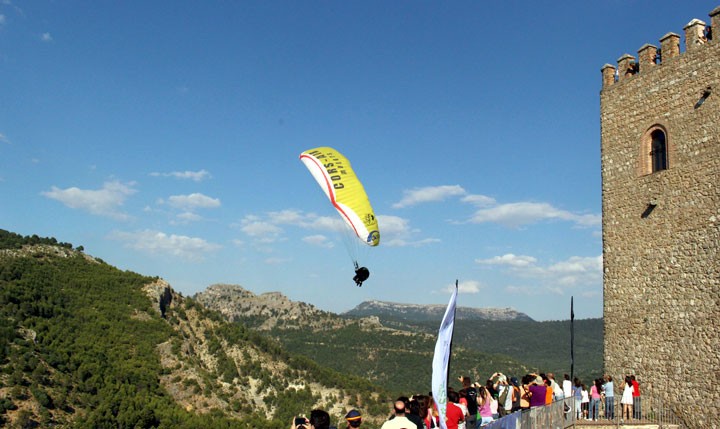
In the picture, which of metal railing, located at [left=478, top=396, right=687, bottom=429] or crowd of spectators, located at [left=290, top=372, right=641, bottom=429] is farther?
metal railing, located at [left=478, top=396, right=687, bottom=429]

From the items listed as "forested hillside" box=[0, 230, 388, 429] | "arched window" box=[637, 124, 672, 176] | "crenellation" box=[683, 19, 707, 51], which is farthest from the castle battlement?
"forested hillside" box=[0, 230, 388, 429]

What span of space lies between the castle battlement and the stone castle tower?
27 mm

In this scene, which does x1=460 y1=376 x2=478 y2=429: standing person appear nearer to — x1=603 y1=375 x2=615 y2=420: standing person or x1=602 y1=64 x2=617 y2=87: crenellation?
x1=603 y1=375 x2=615 y2=420: standing person

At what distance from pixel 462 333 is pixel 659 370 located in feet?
392

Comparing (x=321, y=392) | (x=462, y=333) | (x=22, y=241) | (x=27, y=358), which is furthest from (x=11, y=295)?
(x=462, y=333)

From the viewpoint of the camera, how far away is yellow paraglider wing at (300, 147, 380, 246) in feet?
41.6

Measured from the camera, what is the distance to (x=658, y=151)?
603 inches

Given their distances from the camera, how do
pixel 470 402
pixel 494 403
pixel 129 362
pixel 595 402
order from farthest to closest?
pixel 129 362, pixel 595 402, pixel 494 403, pixel 470 402

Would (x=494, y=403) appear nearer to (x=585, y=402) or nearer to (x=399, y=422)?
(x=399, y=422)

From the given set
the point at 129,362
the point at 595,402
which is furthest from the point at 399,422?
the point at 129,362

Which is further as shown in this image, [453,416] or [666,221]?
[666,221]

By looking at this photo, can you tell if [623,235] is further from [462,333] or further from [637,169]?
[462,333]

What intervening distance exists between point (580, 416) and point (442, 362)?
29.3 ft

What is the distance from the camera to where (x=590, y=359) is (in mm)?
89188
